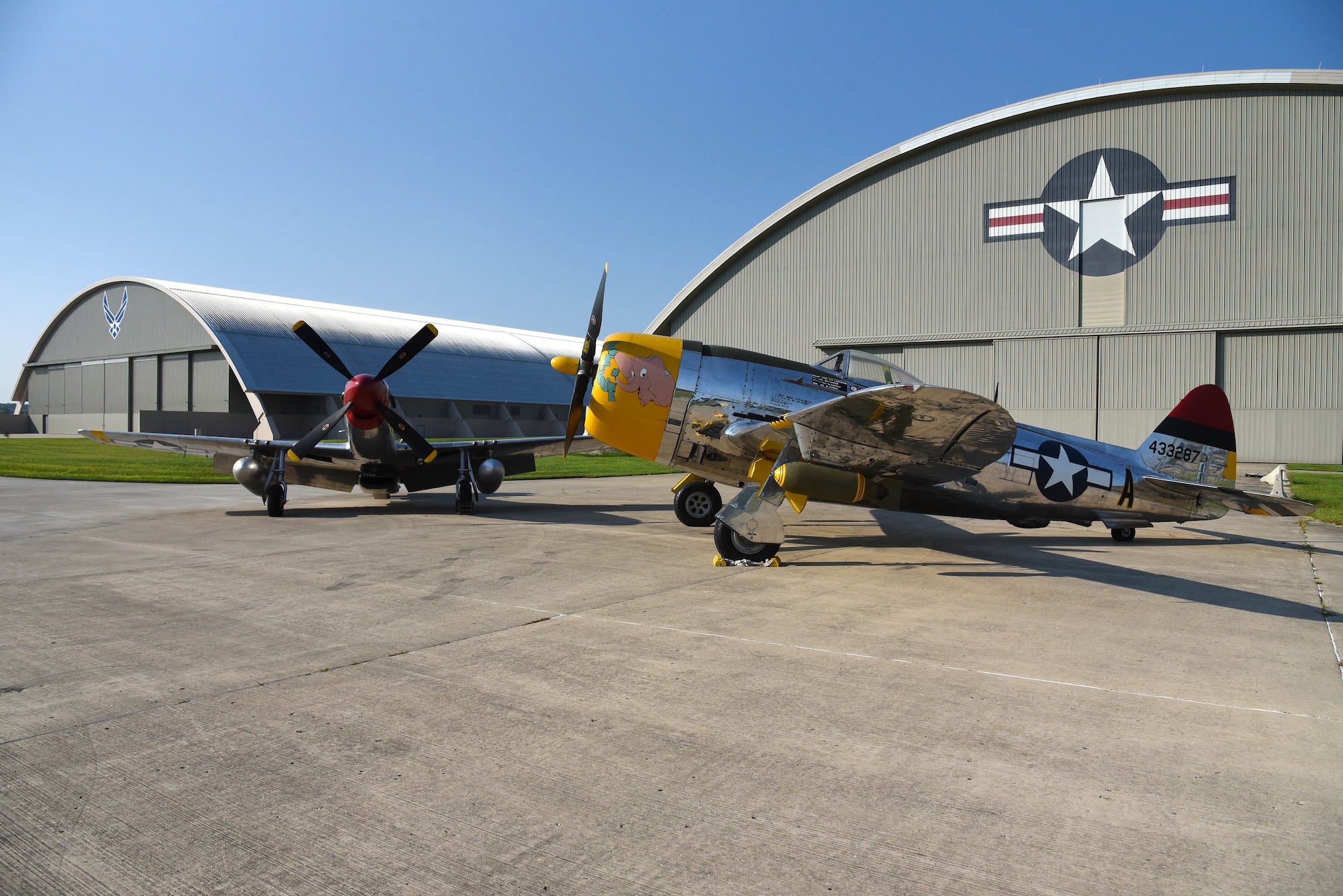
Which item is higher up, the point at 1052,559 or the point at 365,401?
the point at 365,401

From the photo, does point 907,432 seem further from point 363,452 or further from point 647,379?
point 363,452

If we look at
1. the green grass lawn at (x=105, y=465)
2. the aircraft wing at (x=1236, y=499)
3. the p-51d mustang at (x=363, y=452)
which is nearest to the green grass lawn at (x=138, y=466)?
A: the green grass lawn at (x=105, y=465)

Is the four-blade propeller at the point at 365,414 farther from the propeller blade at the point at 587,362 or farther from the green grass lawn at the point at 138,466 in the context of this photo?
the green grass lawn at the point at 138,466

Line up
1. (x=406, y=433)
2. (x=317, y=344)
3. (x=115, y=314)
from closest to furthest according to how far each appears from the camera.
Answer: (x=406, y=433)
(x=317, y=344)
(x=115, y=314)

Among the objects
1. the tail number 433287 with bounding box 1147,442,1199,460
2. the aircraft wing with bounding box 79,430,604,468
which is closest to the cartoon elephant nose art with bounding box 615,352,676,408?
the aircraft wing with bounding box 79,430,604,468

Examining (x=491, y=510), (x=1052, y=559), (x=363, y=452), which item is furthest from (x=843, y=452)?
(x=363, y=452)

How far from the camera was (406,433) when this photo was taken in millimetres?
13125

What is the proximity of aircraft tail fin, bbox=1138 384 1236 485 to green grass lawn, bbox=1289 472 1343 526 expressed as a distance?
1.47 meters

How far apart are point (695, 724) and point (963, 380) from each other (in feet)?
96.7

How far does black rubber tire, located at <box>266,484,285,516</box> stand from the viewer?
12867 mm

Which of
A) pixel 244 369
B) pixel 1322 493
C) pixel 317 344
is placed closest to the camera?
pixel 317 344

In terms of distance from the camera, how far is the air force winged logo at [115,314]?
51.6 meters

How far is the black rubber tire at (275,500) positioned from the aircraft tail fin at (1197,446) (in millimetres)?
13193

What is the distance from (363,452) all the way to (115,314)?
170ft
